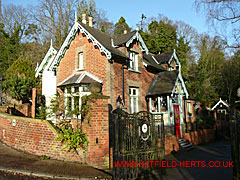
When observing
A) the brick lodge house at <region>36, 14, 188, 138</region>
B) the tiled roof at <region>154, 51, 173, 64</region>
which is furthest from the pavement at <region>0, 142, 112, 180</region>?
the tiled roof at <region>154, 51, 173, 64</region>

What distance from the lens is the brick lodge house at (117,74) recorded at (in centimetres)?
1320

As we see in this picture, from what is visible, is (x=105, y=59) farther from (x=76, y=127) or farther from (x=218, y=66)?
(x=218, y=66)

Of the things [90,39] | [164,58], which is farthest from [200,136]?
[90,39]

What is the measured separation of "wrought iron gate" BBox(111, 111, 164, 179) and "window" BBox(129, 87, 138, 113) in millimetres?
7150

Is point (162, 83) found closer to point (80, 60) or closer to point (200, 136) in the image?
point (200, 136)

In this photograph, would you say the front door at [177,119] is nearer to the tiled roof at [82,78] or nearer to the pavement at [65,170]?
the tiled roof at [82,78]

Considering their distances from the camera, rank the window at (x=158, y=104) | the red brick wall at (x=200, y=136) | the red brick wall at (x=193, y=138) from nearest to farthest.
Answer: the red brick wall at (x=193, y=138) → the red brick wall at (x=200, y=136) → the window at (x=158, y=104)

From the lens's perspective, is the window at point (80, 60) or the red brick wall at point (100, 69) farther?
the window at point (80, 60)

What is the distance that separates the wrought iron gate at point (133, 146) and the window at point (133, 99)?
7.15 meters

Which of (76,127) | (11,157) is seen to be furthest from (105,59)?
(11,157)

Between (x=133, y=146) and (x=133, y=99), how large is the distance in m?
8.48

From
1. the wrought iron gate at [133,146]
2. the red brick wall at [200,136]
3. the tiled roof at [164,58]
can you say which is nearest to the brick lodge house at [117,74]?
the red brick wall at [200,136]

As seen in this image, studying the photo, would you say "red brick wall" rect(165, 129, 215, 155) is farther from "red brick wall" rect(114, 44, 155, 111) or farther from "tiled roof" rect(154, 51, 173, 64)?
"tiled roof" rect(154, 51, 173, 64)

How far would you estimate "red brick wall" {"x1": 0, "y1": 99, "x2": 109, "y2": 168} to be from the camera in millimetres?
7504
